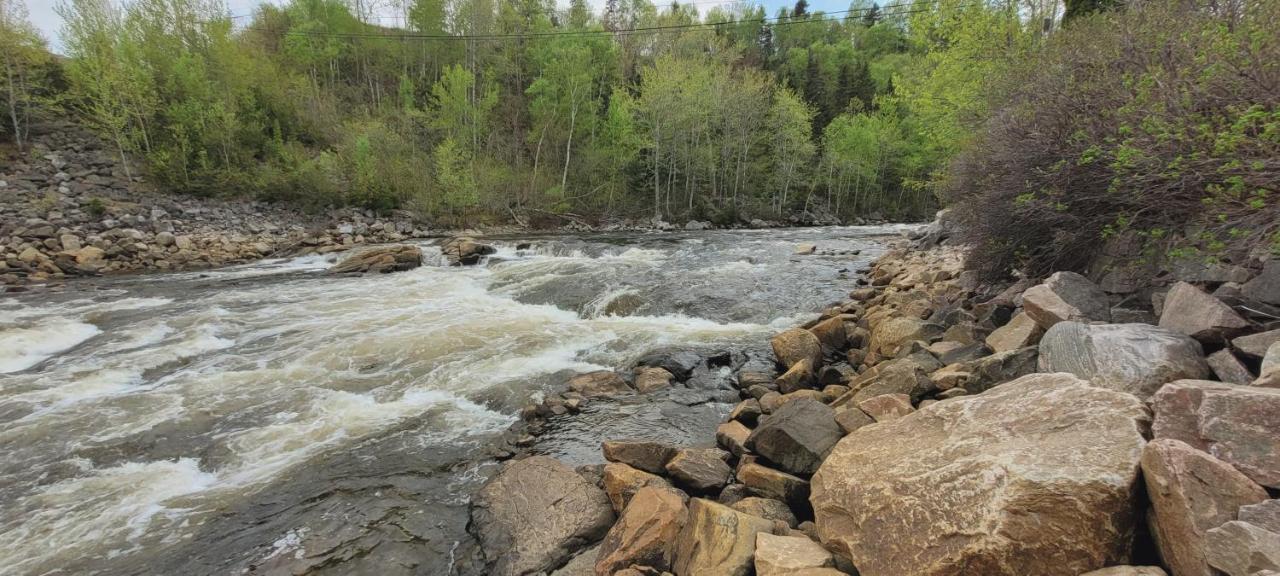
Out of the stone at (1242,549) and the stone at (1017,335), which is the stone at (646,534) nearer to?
the stone at (1242,549)

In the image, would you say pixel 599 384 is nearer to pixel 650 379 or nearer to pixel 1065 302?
pixel 650 379

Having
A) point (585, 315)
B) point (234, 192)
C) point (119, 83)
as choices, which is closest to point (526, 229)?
point (234, 192)

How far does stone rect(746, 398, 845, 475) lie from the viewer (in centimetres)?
415

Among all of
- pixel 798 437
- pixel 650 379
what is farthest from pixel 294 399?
pixel 798 437

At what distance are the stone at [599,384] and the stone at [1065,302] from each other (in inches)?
184

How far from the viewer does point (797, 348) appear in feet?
24.3

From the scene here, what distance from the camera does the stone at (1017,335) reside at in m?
4.90

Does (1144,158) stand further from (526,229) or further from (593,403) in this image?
(526,229)

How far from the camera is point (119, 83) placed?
21469 millimetres

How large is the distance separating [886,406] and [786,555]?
2033 millimetres

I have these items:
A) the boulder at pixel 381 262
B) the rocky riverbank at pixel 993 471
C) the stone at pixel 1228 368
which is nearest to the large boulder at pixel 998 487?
the rocky riverbank at pixel 993 471

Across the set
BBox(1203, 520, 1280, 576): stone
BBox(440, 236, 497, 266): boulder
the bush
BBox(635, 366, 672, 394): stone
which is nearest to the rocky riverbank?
BBox(1203, 520, 1280, 576): stone

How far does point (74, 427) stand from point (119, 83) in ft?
80.3

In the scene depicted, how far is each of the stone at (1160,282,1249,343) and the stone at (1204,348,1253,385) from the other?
0.84 ft
